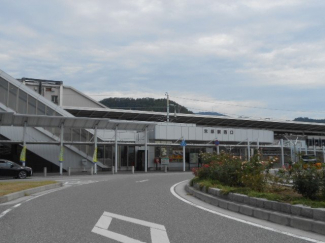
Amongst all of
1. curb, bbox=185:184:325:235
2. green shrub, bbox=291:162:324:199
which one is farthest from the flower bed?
curb, bbox=185:184:325:235

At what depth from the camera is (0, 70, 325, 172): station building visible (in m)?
39.1

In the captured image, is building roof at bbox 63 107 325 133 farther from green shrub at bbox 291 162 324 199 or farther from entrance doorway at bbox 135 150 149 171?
green shrub at bbox 291 162 324 199

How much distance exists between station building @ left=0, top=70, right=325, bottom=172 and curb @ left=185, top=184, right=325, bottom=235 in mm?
26319

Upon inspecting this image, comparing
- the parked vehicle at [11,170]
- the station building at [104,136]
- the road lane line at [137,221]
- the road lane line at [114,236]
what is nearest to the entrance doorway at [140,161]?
the station building at [104,136]

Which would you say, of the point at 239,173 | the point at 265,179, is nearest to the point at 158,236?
Result: the point at 265,179

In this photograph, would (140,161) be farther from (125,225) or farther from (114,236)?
(114,236)

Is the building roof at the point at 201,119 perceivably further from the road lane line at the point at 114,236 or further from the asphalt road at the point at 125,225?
the road lane line at the point at 114,236

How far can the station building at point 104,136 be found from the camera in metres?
39.1

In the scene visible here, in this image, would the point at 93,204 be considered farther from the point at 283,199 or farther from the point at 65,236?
the point at 283,199

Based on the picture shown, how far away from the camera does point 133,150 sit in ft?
164

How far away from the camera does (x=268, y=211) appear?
30.5ft

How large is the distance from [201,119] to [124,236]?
5933cm

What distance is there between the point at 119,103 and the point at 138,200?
268 feet

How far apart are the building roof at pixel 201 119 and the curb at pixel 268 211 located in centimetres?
4610
